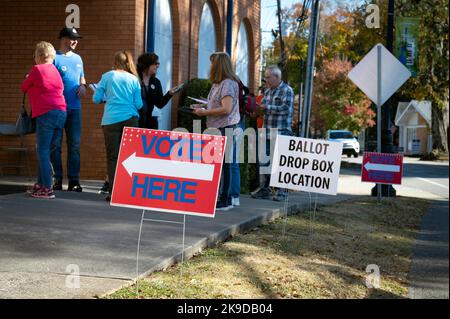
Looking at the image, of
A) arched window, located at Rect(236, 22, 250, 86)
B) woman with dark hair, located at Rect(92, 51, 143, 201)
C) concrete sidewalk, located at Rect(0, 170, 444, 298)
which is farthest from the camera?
arched window, located at Rect(236, 22, 250, 86)

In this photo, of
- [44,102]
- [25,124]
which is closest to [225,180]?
[44,102]

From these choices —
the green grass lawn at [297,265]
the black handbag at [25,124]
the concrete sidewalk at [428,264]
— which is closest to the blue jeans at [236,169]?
the green grass lawn at [297,265]

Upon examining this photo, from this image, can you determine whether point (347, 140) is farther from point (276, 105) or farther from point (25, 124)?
point (25, 124)

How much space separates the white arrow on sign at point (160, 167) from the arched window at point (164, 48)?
8.07 metres

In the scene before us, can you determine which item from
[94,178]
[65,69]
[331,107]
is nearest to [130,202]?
[65,69]

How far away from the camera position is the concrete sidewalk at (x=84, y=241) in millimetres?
5282

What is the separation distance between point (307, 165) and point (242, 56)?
1284cm

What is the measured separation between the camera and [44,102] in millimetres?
9172

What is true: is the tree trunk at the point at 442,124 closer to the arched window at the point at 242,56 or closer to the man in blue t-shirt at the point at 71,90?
the man in blue t-shirt at the point at 71,90

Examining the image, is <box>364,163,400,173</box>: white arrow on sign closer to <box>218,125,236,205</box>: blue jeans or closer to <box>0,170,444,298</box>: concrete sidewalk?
<box>0,170,444,298</box>: concrete sidewalk

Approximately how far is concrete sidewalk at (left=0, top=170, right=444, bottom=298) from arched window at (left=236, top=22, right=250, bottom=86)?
11.1m

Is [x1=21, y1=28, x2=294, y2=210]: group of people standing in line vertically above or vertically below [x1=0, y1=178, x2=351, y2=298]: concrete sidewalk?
above

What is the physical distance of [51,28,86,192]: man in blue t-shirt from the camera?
9.98 m

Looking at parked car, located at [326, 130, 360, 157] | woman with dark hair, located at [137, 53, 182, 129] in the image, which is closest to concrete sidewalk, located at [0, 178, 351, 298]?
woman with dark hair, located at [137, 53, 182, 129]
